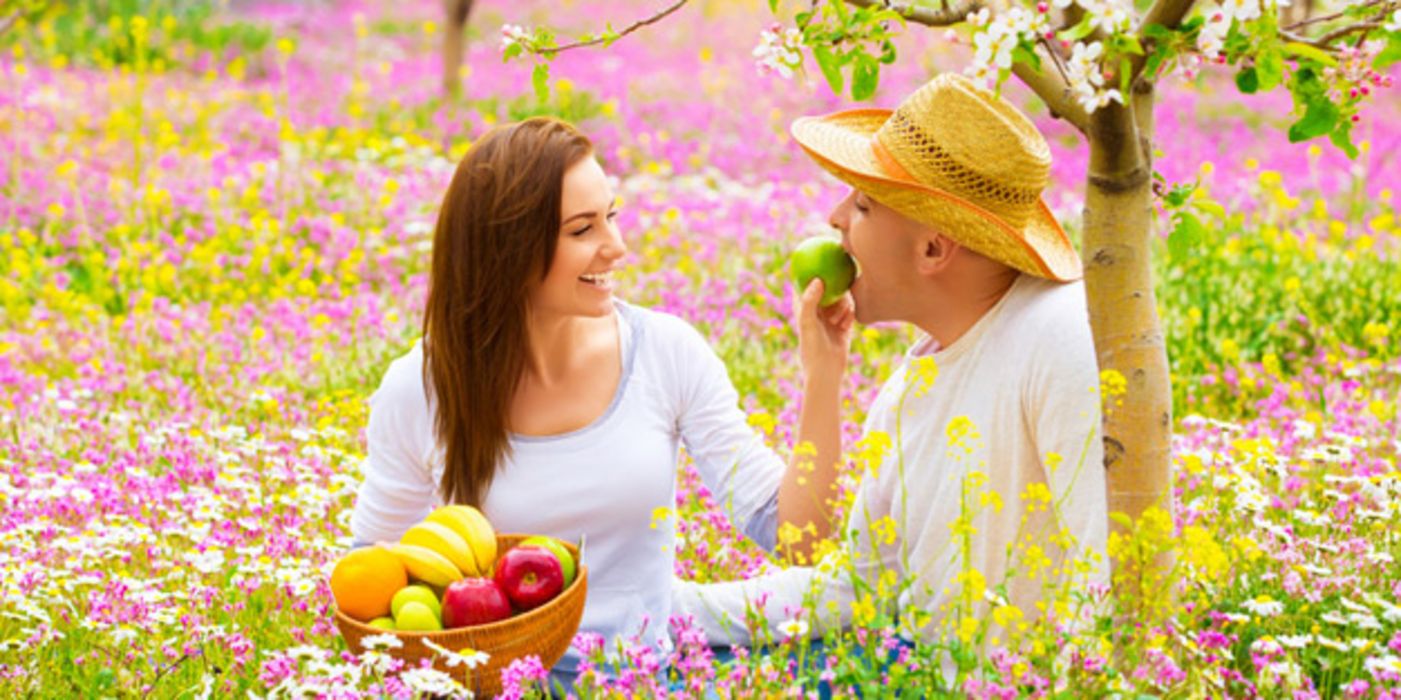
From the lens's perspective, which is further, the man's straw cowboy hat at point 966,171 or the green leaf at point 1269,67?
the man's straw cowboy hat at point 966,171

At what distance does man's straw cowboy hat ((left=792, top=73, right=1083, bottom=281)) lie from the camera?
3139 mm

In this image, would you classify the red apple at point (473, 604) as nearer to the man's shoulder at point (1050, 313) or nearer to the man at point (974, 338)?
the man at point (974, 338)

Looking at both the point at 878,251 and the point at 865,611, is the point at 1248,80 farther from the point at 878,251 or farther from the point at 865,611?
the point at 865,611

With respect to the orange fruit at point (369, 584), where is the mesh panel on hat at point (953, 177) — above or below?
above

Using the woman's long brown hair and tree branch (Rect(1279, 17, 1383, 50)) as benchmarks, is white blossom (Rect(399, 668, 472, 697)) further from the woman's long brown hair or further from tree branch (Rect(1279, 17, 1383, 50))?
tree branch (Rect(1279, 17, 1383, 50))

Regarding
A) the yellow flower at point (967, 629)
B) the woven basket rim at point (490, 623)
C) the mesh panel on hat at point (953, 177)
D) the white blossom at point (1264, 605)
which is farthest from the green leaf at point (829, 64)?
the white blossom at point (1264, 605)

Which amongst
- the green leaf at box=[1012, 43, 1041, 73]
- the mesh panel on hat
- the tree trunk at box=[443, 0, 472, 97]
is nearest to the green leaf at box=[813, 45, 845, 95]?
the mesh panel on hat

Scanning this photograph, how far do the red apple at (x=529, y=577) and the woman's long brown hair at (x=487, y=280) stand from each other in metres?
0.61

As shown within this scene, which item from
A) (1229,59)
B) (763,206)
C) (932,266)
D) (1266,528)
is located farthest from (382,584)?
(763,206)

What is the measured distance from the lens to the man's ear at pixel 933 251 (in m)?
3.27

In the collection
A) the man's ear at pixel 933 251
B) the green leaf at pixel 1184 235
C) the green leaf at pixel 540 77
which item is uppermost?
the green leaf at pixel 540 77

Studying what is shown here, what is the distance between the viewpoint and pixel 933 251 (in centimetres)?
330

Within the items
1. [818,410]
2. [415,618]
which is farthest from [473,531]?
[818,410]

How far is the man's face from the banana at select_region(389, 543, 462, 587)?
112 centimetres
